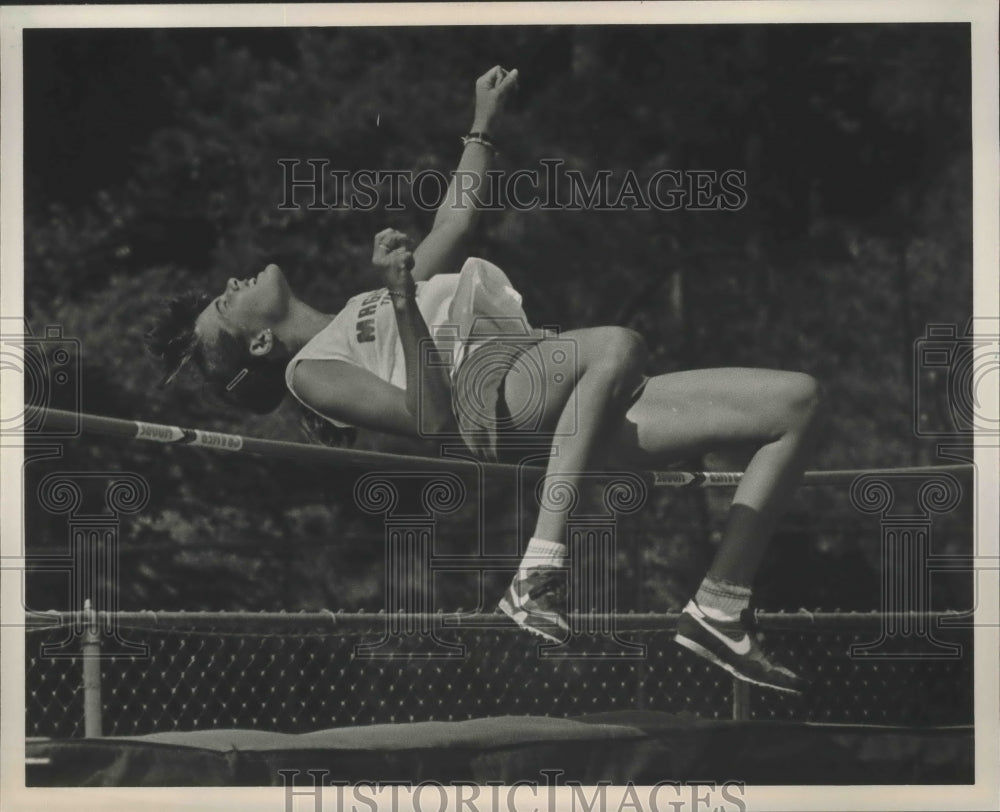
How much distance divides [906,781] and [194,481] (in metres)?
2.33

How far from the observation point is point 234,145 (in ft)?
15.4

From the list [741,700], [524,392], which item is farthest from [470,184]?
[741,700]

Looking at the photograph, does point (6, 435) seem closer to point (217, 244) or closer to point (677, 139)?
A: point (217, 244)

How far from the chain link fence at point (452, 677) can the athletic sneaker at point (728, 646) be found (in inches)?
2.0

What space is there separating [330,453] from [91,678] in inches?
34.2

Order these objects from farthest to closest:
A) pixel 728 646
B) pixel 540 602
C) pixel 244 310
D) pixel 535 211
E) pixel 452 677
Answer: pixel 452 677 → pixel 535 211 → pixel 244 310 → pixel 728 646 → pixel 540 602

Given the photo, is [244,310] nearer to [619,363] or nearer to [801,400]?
[619,363]

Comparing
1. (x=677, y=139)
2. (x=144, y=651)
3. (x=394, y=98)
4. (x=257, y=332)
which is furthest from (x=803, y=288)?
(x=144, y=651)

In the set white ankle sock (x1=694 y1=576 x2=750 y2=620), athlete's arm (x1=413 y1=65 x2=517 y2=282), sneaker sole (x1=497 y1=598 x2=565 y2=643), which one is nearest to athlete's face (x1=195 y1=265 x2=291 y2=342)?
athlete's arm (x1=413 y1=65 x2=517 y2=282)

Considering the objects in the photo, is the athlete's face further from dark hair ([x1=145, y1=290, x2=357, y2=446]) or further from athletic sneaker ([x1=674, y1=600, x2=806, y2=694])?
athletic sneaker ([x1=674, y1=600, x2=806, y2=694])

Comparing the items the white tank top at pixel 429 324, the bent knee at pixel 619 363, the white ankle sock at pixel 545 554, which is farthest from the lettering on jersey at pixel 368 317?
the white ankle sock at pixel 545 554

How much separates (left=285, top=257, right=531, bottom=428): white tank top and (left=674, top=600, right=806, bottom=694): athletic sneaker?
3.00ft

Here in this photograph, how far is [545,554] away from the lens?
4180mm

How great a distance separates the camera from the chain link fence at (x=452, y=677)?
4293 mm
